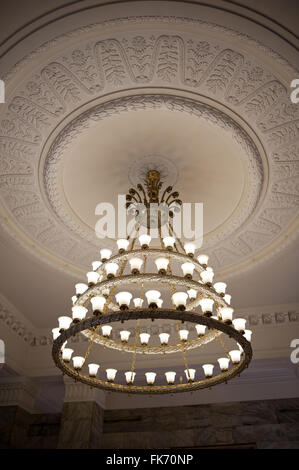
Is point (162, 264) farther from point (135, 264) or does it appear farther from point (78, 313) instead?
point (78, 313)

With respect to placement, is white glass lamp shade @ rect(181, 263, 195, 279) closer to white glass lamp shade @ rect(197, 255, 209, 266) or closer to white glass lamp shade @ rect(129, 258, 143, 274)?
white glass lamp shade @ rect(197, 255, 209, 266)

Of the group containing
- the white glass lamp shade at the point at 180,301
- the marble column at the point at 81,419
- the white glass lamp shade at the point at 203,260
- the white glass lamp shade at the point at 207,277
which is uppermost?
the white glass lamp shade at the point at 203,260

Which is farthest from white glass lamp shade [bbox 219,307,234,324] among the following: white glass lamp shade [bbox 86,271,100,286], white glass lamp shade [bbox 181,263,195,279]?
white glass lamp shade [bbox 86,271,100,286]

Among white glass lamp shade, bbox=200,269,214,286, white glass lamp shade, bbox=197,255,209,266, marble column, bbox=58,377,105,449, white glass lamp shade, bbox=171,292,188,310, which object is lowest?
marble column, bbox=58,377,105,449

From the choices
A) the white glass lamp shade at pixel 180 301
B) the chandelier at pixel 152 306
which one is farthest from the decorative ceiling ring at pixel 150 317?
the white glass lamp shade at pixel 180 301

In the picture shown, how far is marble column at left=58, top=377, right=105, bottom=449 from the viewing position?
237 inches

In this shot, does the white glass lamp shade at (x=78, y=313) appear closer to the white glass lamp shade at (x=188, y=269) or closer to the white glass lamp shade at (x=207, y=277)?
the white glass lamp shade at (x=188, y=269)

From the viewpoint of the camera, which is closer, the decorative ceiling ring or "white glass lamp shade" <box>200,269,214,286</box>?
the decorative ceiling ring

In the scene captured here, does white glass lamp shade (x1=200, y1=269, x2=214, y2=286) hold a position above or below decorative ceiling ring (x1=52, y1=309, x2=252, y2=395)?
above

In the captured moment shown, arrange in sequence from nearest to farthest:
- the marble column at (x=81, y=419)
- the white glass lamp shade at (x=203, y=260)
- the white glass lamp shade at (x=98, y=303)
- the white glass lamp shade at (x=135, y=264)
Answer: the white glass lamp shade at (x=98, y=303) → the white glass lamp shade at (x=135, y=264) → the white glass lamp shade at (x=203, y=260) → the marble column at (x=81, y=419)

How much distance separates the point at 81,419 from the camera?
628cm

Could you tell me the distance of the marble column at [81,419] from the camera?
6.02 metres

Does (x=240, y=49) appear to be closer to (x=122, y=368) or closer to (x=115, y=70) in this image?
(x=115, y=70)

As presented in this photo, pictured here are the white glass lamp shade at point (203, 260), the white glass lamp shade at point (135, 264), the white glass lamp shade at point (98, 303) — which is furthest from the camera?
the white glass lamp shade at point (203, 260)
